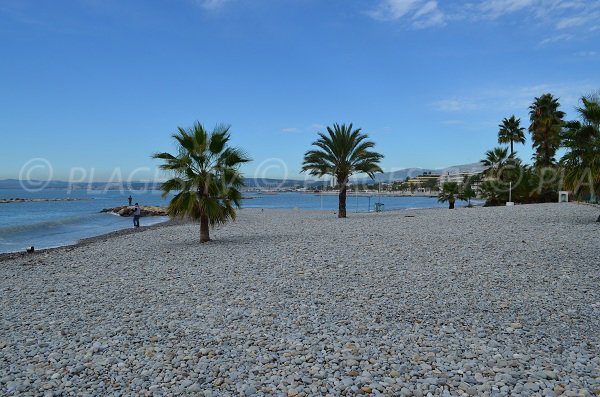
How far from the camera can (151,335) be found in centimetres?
519

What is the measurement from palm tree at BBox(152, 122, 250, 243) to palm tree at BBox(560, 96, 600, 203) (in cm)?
1193

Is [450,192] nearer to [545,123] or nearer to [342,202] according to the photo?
[545,123]

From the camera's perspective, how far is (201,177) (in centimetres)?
1291

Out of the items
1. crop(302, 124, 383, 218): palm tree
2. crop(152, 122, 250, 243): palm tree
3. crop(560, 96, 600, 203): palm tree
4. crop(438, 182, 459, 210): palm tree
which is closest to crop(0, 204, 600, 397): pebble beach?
crop(152, 122, 250, 243): palm tree

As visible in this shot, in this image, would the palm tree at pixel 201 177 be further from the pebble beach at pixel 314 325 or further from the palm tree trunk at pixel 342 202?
the palm tree trunk at pixel 342 202

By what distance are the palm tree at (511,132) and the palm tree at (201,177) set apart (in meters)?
39.3

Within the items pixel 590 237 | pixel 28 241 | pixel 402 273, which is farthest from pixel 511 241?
pixel 28 241

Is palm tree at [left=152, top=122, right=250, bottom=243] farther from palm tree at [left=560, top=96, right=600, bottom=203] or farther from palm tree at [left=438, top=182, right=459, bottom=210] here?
palm tree at [left=438, top=182, right=459, bottom=210]

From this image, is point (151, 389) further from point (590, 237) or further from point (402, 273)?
point (590, 237)

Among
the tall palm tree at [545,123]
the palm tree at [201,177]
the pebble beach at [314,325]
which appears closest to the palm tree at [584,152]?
the pebble beach at [314,325]

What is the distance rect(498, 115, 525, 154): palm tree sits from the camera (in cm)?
4403

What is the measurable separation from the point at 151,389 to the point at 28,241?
2229 centimetres

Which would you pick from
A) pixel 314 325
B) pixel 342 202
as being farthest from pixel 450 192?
pixel 314 325

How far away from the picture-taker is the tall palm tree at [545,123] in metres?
38.2
